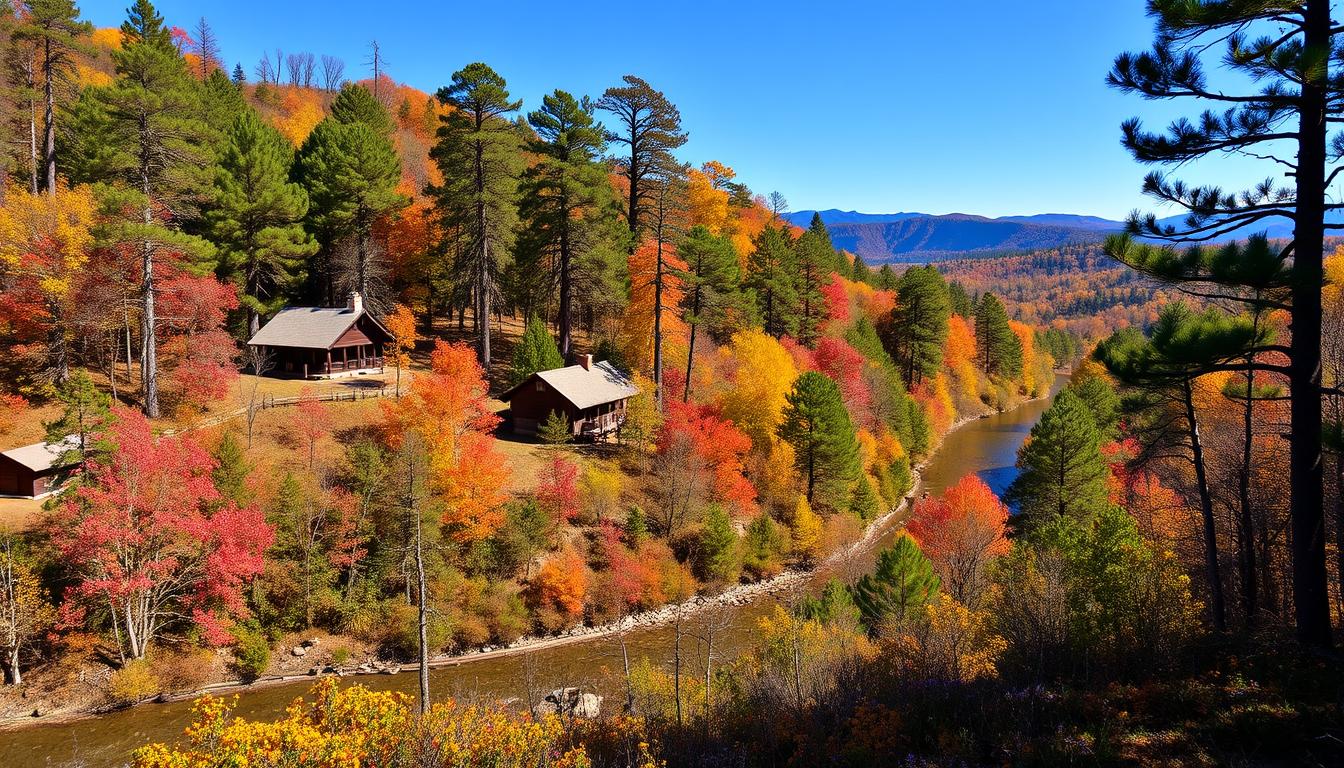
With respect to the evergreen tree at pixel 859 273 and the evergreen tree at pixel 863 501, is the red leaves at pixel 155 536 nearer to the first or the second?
the evergreen tree at pixel 863 501

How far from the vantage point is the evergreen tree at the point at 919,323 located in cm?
5553

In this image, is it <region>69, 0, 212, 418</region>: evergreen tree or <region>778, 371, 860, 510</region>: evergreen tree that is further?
<region>778, 371, 860, 510</region>: evergreen tree

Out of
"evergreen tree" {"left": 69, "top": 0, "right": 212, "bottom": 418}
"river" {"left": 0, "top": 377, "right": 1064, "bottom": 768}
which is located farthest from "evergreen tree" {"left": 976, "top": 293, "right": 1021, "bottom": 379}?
"evergreen tree" {"left": 69, "top": 0, "right": 212, "bottom": 418}

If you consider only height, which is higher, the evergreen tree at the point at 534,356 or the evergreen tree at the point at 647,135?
the evergreen tree at the point at 647,135

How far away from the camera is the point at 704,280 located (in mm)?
34625

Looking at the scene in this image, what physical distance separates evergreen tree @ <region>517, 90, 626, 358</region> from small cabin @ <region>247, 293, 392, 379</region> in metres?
9.86

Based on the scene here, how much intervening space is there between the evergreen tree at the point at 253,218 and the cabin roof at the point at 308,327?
37.0 inches

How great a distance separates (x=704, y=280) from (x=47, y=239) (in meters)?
28.1

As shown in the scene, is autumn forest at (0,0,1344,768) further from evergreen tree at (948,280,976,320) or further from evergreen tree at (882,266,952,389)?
evergreen tree at (948,280,976,320)

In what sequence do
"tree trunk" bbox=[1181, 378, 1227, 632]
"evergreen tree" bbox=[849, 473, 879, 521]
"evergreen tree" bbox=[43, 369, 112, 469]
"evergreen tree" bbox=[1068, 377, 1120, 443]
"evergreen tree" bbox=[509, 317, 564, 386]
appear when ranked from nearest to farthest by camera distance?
"tree trunk" bbox=[1181, 378, 1227, 632]
"evergreen tree" bbox=[43, 369, 112, 469]
"evergreen tree" bbox=[509, 317, 564, 386]
"evergreen tree" bbox=[1068, 377, 1120, 443]
"evergreen tree" bbox=[849, 473, 879, 521]

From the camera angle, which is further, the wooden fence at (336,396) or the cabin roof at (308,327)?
the cabin roof at (308,327)

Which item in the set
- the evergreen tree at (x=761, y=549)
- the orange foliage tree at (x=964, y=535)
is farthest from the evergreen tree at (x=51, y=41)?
the orange foliage tree at (x=964, y=535)

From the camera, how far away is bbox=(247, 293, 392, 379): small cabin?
1339 inches

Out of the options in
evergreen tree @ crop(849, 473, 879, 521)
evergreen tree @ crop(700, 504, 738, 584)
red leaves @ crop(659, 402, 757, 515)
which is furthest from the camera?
evergreen tree @ crop(849, 473, 879, 521)
